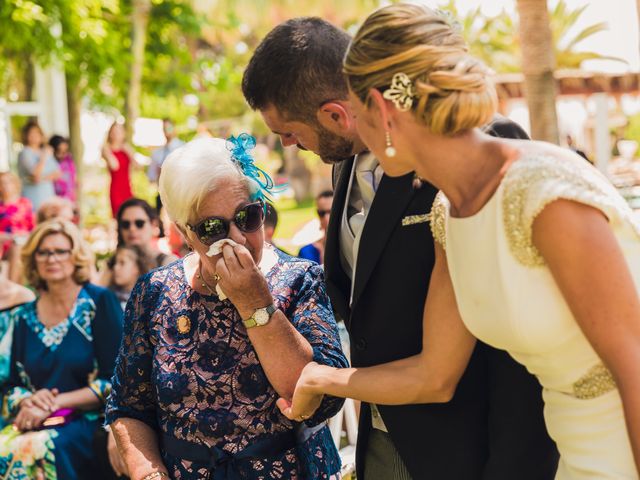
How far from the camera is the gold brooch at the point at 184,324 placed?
3105 mm

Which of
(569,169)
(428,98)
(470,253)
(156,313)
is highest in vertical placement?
(428,98)

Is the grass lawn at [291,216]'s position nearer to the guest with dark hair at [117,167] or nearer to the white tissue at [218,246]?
the guest with dark hair at [117,167]

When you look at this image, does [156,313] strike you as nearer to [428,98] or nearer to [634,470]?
[428,98]

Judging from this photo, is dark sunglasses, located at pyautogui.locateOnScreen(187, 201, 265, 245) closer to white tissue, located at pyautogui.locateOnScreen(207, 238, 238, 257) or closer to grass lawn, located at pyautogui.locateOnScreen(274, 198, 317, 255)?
white tissue, located at pyautogui.locateOnScreen(207, 238, 238, 257)

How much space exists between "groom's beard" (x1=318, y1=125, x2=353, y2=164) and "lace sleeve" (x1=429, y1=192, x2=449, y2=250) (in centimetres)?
51

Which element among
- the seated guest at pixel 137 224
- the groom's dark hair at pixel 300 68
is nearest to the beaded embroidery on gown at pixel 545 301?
the groom's dark hair at pixel 300 68

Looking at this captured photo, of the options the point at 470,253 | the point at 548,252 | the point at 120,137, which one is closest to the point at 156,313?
the point at 470,253

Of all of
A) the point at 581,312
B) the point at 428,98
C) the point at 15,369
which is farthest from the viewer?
the point at 15,369

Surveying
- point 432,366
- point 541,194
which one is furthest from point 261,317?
point 541,194

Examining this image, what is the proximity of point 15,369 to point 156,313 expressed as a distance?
2640 mm

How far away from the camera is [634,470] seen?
2049 mm

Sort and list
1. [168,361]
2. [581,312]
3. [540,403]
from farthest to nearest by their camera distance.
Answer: [168,361], [540,403], [581,312]

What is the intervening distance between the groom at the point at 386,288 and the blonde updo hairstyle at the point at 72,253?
322 centimetres

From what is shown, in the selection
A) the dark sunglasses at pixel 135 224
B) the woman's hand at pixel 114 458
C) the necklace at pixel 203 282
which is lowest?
the woman's hand at pixel 114 458
